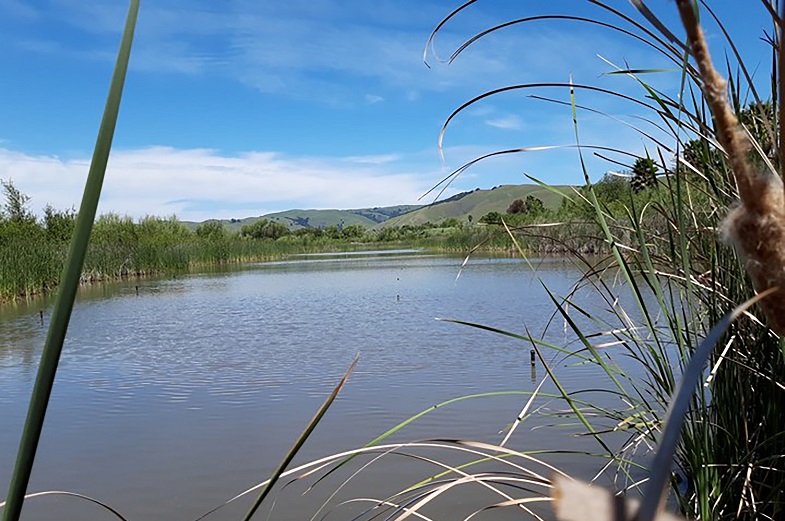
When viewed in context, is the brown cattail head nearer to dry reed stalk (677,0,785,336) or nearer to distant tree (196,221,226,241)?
dry reed stalk (677,0,785,336)

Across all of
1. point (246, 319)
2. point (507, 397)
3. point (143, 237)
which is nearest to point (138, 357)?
point (246, 319)

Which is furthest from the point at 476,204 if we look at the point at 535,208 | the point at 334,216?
the point at 535,208

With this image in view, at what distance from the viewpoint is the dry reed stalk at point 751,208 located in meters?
0.22

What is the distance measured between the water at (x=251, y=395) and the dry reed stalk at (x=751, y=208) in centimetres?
158

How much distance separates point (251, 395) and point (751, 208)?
6415 millimetres

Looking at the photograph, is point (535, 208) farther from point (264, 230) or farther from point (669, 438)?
point (669, 438)

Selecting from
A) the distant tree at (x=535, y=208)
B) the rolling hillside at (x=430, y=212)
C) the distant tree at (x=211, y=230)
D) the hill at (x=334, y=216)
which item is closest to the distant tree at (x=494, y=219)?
the distant tree at (x=535, y=208)

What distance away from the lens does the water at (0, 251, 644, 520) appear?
4039 millimetres

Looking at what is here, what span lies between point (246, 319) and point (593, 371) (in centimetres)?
724

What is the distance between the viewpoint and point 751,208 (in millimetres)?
224

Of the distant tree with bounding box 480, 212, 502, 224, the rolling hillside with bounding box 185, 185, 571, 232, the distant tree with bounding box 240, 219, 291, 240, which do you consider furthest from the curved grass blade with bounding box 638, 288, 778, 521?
the rolling hillside with bounding box 185, 185, 571, 232

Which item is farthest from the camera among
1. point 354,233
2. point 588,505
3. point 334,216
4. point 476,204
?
point 334,216

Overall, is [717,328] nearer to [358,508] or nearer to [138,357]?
[358,508]

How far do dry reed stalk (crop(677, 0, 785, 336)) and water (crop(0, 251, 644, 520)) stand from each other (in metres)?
1.58
